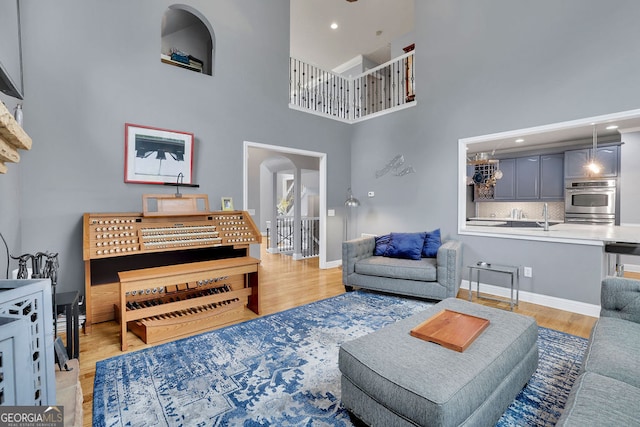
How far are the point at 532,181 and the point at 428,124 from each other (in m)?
3.53

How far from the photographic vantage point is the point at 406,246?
157 inches

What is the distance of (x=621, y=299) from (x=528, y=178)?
5324 mm

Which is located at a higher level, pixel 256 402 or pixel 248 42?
pixel 248 42

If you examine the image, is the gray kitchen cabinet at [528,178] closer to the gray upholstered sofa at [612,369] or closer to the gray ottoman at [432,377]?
the gray upholstered sofa at [612,369]

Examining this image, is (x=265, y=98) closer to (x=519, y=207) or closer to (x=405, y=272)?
(x=405, y=272)

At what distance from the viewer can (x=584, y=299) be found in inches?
128

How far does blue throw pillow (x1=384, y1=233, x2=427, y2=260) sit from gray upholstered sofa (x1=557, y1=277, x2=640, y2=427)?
2012 millimetres

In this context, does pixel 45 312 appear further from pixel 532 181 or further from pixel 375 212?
pixel 532 181

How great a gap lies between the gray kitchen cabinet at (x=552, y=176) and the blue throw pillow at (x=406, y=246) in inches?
156

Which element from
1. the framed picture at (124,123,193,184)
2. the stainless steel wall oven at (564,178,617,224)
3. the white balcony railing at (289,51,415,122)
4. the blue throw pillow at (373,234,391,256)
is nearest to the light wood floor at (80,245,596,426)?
the blue throw pillow at (373,234,391,256)

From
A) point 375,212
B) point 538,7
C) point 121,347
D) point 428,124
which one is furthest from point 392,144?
point 121,347

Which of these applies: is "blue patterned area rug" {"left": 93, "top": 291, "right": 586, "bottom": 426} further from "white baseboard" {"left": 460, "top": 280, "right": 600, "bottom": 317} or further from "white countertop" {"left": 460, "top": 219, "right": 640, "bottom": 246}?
"white countertop" {"left": 460, "top": 219, "right": 640, "bottom": 246}

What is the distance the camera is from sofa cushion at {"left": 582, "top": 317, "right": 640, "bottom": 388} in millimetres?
1359

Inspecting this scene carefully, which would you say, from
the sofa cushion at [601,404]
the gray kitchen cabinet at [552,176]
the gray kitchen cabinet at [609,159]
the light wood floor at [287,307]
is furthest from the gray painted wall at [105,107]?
the gray kitchen cabinet at [609,159]
